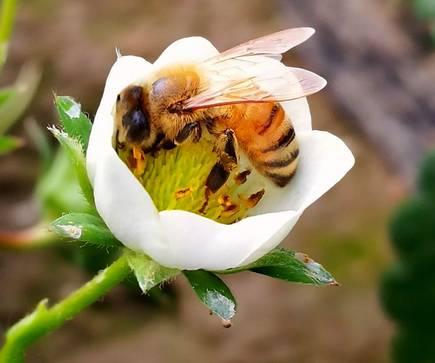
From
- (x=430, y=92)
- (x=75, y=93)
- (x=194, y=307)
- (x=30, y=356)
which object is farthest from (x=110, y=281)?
(x=430, y=92)

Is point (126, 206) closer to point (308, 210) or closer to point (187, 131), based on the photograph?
point (187, 131)

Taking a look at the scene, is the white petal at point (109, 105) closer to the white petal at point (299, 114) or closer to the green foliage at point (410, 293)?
the white petal at point (299, 114)

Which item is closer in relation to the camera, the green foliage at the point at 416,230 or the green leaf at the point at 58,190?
the green leaf at the point at 58,190

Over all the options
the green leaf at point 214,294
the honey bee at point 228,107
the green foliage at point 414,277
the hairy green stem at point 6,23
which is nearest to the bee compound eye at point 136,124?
the honey bee at point 228,107

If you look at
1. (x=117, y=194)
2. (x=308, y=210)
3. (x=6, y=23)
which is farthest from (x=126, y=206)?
(x=308, y=210)

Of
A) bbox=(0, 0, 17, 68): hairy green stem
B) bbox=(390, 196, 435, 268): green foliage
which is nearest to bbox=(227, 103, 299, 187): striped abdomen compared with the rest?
bbox=(0, 0, 17, 68): hairy green stem

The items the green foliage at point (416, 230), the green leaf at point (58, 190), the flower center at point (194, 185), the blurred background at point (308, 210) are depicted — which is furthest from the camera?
the blurred background at point (308, 210)
